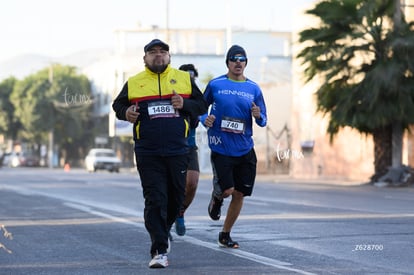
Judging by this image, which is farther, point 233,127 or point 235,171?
point 235,171

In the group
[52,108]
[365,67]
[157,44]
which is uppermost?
[52,108]

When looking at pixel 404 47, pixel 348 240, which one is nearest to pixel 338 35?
pixel 404 47

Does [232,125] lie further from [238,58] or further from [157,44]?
[157,44]

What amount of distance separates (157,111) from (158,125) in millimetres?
126

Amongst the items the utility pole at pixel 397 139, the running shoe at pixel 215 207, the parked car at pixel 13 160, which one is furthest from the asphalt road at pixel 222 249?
the parked car at pixel 13 160

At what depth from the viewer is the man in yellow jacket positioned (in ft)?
29.5

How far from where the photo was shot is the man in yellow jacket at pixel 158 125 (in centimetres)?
898

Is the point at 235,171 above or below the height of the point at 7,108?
below

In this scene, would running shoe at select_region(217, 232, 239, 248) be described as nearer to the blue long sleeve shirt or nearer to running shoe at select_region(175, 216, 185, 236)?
the blue long sleeve shirt

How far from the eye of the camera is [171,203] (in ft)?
30.5

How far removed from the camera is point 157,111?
9.01m

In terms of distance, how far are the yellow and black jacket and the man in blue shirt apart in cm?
119

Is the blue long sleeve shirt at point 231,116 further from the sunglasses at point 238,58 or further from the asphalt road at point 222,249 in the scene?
the asphalt road at point 222,249

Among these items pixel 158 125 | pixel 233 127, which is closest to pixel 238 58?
pixel 233 127
